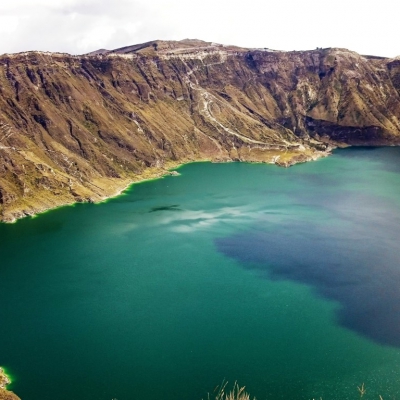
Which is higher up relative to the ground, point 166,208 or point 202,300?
point 166,208

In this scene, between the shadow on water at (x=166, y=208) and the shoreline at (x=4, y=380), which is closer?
the shoreline at (x=4, y=380)

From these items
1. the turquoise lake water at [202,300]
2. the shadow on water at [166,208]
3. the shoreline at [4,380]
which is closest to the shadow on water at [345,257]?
Answer: the turquoise lake water at [202,300]

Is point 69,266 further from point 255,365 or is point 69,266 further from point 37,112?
point 37,112

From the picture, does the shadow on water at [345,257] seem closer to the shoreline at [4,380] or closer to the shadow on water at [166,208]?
the shadow on water at [166,208]

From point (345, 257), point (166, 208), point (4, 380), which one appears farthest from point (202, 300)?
point (166, 208)

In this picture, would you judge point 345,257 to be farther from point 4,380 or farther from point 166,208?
point 4,380

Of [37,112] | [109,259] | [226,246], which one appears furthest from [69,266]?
[37,112]

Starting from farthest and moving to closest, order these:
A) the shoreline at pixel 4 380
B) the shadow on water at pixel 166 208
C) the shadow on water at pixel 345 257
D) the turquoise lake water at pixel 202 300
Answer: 1. the shadow on water at pixel 166 208
2. the shadow on water at pixel 345 257
3. the turquoise lake water at pixel 202 300
4. the shoreline at pixel 4 380
